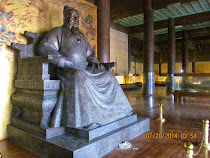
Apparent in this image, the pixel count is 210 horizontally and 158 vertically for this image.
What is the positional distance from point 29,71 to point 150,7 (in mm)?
9059

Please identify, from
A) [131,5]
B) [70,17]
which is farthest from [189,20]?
[70,17]

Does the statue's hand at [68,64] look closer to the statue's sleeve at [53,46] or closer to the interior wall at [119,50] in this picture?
the statue's sleeve at [53,46]

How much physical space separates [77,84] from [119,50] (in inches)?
522

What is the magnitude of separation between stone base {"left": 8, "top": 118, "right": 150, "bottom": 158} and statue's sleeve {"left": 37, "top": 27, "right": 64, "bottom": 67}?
44.0 inches

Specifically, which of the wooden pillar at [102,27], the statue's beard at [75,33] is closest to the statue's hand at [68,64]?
the statue's beard at [75,33]

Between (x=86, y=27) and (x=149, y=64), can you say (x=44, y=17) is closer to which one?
(x=86, y=27)

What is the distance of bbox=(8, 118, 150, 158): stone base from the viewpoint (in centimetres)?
204

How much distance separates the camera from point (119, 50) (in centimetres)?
1544

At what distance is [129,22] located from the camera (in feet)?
47.7

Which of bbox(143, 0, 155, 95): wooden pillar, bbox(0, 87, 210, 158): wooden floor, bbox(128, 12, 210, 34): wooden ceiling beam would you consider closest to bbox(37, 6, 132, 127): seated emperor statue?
bbox(0, 87, 210, 158): wooden floor

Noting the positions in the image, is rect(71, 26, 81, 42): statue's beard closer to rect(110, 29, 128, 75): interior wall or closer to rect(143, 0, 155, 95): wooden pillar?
rect(143, 0, 155, 95): wooden pillar

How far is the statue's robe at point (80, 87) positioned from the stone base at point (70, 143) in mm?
235

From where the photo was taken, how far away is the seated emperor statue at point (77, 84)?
2483 mm

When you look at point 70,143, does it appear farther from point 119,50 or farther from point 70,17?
point 119,50
